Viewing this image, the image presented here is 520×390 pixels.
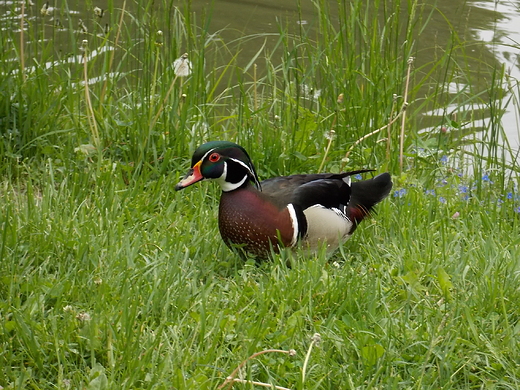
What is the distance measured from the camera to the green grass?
9.05ft

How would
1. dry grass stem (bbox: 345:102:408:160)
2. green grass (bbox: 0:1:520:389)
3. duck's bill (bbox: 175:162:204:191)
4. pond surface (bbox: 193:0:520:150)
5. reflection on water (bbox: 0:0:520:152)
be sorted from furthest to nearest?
1. pond surface (bbox: 193:0:520:150)
2. reflection on water (bbox: 0:0:520:152)
3. dry grass stem (bbox: 345:102:408:160)
4. duck's bill (bbox: 175:162:204:191)
5. green grass (bbox: 0:1:520:389)

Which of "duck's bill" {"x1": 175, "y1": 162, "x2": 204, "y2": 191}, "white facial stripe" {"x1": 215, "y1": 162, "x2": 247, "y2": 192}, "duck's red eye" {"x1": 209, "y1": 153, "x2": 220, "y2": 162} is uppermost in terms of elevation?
"duck's red eye" {"x1": 209, "y1": 153, "x2": 220, "y2": 162}

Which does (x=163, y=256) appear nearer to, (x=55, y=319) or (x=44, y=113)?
(x=55, y=319)

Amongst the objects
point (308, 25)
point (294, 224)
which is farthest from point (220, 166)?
point (308, 25)

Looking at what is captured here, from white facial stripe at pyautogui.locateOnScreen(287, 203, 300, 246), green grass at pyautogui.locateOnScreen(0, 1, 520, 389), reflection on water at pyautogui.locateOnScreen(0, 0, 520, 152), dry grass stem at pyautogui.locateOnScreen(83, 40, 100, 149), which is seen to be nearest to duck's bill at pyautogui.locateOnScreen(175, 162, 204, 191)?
green grass at pyautogui.locateOnScreen(0, 1, 520, 389)

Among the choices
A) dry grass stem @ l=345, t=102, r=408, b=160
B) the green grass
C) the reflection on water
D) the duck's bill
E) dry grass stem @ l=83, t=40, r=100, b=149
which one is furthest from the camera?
the reflection on water

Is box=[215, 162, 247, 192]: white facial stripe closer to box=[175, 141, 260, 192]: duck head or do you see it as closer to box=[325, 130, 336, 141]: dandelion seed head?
box=[175, 141, 260, 192]: duck head

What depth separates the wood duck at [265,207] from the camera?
11.6 feet

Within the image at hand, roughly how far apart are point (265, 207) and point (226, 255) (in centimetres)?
31

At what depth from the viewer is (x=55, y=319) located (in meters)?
2.81

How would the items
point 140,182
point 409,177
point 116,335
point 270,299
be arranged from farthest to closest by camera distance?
1. point 409,177
2. point 140,182
3. point 270,299
4. point 116,335

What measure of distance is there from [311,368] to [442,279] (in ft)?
2.73

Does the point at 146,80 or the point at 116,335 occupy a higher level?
the point at 146,80

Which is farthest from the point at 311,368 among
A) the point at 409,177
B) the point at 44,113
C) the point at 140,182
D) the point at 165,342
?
the point at 44,113
